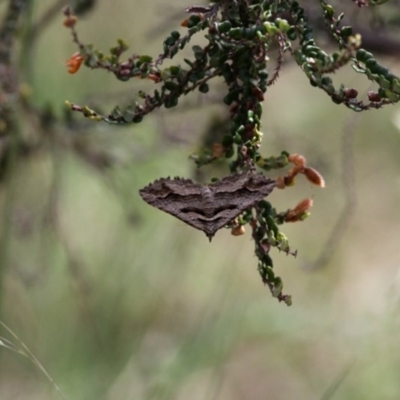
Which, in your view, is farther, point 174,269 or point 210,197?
point 174,269

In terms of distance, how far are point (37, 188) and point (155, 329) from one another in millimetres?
741

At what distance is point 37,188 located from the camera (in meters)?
3.01

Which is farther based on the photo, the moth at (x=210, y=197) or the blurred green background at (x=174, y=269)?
the blurred green background at (x=174, y=269)

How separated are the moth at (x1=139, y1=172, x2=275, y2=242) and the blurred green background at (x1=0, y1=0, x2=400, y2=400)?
Answer: 0.87 m

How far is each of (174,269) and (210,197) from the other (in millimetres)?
1947

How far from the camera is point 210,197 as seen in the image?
89 cm

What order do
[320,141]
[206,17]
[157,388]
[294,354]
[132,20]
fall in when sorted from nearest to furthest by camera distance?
[206,17] < [157,388] < [294,354] < [132,20] < [320,141]

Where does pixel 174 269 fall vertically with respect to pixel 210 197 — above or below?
above

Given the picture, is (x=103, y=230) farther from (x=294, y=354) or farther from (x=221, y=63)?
(x=221, y=63)

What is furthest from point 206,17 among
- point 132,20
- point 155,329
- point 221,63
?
point 132,20

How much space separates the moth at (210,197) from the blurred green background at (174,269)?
0.87 metres

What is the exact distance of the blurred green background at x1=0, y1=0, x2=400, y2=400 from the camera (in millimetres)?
2230

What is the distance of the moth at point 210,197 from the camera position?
2.92 feet

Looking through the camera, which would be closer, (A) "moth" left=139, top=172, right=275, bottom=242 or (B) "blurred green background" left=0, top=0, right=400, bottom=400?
(A) "moth" left=139, top=172, right=275, bottom=242
